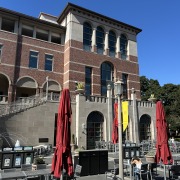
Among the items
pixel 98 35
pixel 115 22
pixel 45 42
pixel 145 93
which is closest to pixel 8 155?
pixel 45 42

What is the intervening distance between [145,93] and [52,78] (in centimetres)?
3417

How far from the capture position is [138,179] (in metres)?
9.80

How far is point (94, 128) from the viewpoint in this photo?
22.4 metres

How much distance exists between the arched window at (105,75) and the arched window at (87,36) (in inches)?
141

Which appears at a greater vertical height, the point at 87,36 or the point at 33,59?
the point at 87,36

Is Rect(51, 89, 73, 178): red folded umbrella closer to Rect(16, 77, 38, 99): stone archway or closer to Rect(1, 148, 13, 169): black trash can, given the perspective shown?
Rect(1, 148, 13, 169): black trash can

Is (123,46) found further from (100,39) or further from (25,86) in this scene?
(25,86)

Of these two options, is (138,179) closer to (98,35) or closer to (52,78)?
(52,78)

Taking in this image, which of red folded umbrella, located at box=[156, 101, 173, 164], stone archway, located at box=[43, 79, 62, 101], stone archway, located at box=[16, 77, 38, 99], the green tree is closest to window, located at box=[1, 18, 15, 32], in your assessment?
stone archway, located at box=[16, 77, 38, 99]

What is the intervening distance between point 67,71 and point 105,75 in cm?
632

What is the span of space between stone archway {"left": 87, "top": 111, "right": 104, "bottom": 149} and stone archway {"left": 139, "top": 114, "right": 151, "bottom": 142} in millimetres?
6330

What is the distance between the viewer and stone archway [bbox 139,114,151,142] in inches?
1029

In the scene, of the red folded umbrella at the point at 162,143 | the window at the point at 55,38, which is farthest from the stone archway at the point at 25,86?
the red folded umbrella at the point at 162,143

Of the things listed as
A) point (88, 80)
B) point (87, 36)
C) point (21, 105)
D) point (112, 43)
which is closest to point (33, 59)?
point (88, 80)
